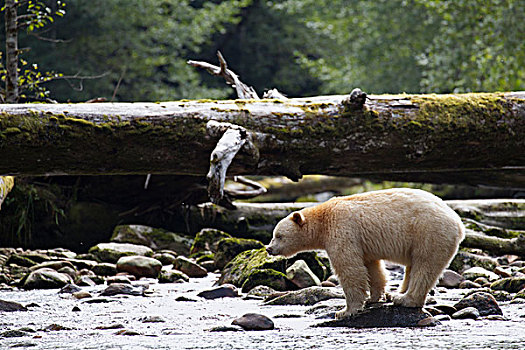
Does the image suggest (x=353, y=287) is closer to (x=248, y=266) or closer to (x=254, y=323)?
(x=254, y=323)

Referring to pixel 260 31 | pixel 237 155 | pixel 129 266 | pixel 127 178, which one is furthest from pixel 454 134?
pixel 260 31

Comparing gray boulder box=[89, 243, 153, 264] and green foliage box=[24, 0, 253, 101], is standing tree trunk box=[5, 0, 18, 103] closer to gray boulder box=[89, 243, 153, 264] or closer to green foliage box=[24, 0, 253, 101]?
gray boulder box=[89, 243, 153, 264]

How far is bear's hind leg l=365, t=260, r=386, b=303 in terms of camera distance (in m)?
4.99

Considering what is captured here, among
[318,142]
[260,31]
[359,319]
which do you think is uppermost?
[318,142]

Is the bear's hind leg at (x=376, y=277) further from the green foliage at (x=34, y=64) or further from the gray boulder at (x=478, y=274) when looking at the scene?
the green foliage at (x=34, y=64)

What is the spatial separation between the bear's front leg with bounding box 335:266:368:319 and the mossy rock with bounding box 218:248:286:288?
6.24 feet

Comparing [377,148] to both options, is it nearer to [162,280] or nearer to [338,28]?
[162,280]

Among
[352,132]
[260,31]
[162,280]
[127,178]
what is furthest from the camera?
[260,31]

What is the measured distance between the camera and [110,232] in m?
10.5

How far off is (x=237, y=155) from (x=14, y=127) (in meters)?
1.85

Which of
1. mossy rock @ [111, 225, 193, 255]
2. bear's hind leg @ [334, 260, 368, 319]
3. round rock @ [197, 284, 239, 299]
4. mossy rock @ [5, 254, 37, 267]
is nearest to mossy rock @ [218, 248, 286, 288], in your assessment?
round rock @ [197, 284, 239, 299]

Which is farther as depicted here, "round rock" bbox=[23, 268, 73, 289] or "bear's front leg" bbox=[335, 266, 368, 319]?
"round rock" bbox=[23, 268, 73, 289]

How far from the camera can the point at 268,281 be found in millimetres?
6426

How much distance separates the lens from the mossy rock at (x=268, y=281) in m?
6.38
